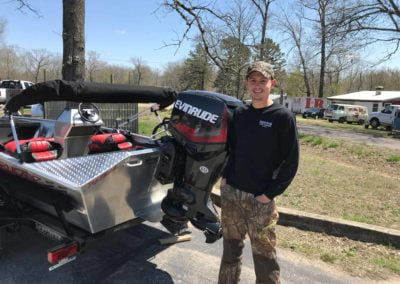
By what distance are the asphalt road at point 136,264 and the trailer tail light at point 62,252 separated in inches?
19.4

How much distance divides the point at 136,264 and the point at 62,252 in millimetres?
949

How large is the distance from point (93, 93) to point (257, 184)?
1788mm

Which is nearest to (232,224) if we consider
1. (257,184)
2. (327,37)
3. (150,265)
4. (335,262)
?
(257,184)

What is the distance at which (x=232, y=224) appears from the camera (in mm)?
3084

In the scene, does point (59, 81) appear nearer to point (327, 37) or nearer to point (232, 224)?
point (232, 224)

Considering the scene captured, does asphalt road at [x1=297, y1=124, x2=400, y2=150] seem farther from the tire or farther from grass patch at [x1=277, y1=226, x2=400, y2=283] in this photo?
grass patch at [x1=277, y1=226, x2=400, y2=283]

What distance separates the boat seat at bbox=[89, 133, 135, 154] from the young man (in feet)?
5.19

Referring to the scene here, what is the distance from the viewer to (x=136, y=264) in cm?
396

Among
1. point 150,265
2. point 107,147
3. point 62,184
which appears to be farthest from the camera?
point 107,147

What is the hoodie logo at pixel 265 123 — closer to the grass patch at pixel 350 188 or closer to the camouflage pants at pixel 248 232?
the camouflage pants at pixel 248 232

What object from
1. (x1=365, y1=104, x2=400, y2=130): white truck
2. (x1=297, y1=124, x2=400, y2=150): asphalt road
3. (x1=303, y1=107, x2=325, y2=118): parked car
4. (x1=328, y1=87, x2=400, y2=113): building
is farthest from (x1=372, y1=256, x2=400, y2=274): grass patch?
(x1=328, y1=87, x2=400, y2=113): building

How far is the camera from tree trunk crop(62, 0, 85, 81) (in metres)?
7.39

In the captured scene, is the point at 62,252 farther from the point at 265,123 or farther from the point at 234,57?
the point at 234,57

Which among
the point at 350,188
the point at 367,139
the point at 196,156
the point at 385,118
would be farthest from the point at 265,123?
the point at 385,118
